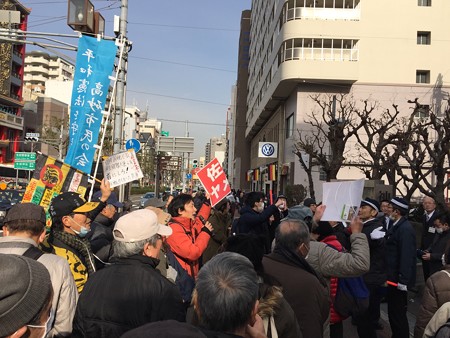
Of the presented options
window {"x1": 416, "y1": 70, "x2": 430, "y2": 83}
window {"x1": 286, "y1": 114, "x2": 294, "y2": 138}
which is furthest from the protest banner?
window {"x1": 416, "y1": 70, "x2": 430, "y2": 83}

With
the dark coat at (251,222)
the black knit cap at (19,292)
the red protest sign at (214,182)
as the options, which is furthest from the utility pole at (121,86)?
the black knit cap at (19,292)

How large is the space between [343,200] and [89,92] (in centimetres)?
602

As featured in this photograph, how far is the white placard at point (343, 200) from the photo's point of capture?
418 cm

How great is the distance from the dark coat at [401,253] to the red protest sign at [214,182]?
105 inches

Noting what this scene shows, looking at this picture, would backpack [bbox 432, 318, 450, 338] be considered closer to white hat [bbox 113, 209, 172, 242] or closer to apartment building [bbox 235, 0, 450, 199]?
white hat [bbox 113, 209, 172, 242]

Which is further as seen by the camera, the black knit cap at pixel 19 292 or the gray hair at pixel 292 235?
the gray hair at pixel 292 235

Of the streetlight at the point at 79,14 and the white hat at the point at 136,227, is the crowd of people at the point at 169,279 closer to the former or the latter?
the white hat at the point at 136,227

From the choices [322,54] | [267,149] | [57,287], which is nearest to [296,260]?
[57,287]

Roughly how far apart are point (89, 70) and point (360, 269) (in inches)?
274

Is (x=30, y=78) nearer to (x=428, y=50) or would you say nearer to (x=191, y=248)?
(x=428, y=50)

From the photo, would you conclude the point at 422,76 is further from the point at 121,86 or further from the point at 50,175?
the point at 50,175

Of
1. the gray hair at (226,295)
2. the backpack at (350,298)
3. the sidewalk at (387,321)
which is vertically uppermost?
the gray hair at (226,295)

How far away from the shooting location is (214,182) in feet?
23.6

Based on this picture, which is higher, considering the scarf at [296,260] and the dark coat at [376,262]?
the scarf at [296,260]
